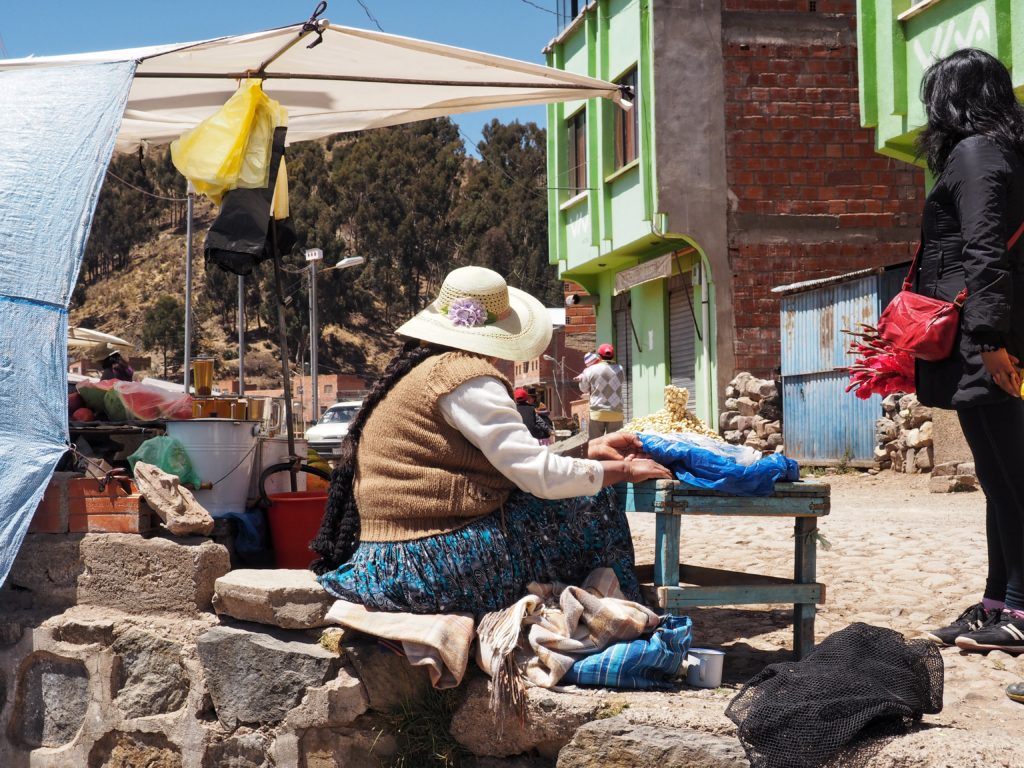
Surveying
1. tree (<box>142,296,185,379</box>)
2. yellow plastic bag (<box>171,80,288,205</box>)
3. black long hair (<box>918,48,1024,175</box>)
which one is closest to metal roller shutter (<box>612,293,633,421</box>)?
yellow plastic bag (<box>171,80,288,205</box>)

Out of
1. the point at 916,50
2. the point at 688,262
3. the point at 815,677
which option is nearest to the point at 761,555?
the point at 815,677

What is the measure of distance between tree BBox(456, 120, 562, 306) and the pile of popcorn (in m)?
45.6

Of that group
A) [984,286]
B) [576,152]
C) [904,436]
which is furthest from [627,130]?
[984,286]

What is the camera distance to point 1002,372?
3396mm

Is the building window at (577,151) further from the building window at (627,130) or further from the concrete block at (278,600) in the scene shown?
the concrete block at (278,600)

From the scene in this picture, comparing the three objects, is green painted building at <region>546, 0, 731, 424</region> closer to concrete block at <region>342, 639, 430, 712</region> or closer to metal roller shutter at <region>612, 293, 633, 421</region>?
metal roller shutter at <region>612, 293, 633, 421</region>

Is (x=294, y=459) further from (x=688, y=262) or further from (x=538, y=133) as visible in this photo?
(x=538, y=133)

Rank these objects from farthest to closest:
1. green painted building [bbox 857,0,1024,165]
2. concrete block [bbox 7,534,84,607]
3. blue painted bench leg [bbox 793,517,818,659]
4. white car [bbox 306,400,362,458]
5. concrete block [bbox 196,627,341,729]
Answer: white car [bbox 306,400,362,458], green painted building [bbox 857,0,1024,165], concrete block [bbox 7,534,84,607], blue painted bench leg [bbox 793,517,818,659], concrete block [bbox 196,627,341,729]

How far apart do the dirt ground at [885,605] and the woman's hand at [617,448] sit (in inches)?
30.3

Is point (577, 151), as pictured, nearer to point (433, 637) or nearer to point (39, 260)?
point (39, 260)

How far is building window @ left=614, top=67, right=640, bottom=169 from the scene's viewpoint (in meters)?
16.0

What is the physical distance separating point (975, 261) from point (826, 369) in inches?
417

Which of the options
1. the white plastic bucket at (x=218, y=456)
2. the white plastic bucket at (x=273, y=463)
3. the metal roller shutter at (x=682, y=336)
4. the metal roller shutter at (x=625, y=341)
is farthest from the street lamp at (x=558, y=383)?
the white plastic bucket at (x=218, y=456)

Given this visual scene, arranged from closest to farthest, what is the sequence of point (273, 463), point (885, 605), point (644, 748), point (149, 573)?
point (644, 748)
point (149, 573)
point (885, 605)
point (273, 463)
